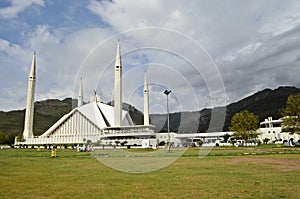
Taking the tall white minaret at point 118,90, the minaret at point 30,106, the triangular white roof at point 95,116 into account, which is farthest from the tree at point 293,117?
the minaret at point 30,106

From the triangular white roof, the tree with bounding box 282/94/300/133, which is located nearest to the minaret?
the triangular white roof

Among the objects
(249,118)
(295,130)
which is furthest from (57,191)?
(249,118)

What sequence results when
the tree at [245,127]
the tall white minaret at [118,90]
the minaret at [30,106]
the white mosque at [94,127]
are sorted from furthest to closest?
the minaret at [30,106] → the tall white minaret at [118,90] → the white mosque at [94,127] → the tree at [245,127]

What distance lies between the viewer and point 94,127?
9612 centimetres

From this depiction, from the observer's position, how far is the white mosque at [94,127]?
3250 inches

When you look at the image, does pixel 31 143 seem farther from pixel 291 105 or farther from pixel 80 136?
pixel 291 105

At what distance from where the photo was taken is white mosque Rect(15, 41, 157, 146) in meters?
82.6

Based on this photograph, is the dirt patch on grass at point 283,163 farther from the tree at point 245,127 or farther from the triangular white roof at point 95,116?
the triangular white roof at point 95,116

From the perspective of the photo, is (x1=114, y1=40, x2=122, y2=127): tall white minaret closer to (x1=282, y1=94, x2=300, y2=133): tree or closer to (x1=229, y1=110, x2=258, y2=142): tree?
(x1=229, y1=110, x2=258, y2=142): tree

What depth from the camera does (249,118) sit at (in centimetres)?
6122

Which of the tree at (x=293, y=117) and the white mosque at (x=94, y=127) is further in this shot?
the white mosque at (x=94, y=127)

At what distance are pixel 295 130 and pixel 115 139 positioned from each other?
162 feet

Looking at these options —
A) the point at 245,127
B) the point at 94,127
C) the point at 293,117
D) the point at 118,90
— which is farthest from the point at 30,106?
the point at 293,117

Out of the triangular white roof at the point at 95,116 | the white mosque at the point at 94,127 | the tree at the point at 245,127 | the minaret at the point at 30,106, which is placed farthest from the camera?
the triangular white roof at the point at 95,116
